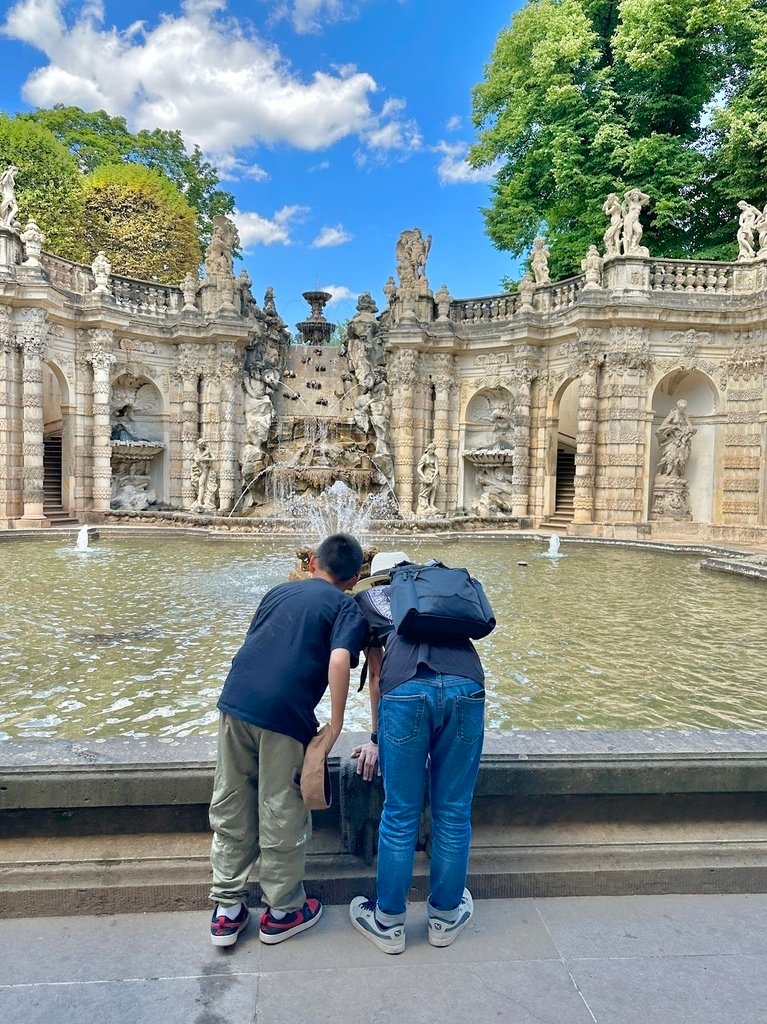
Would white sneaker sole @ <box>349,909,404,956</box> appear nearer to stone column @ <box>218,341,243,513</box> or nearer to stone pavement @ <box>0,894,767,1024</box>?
stone pavement @ <box>0,894,767,1024</box>

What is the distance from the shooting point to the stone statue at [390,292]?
802 inches

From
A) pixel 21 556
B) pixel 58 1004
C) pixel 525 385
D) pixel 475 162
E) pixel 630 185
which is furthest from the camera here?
pixel 475 162

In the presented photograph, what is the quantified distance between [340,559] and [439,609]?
1.65ft

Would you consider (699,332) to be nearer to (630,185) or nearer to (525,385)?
(525,385)

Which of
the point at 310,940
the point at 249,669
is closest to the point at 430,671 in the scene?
the point at 249,669

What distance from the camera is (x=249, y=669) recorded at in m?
2.47

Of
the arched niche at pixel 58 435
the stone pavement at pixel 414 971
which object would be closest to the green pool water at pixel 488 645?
the stone pavement at pixel 414 971

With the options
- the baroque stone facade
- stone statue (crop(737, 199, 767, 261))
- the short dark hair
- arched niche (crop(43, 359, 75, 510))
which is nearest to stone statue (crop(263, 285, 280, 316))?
the baroque stone facade

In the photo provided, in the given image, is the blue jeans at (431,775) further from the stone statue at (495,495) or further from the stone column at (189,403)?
the stone column at (189,403)

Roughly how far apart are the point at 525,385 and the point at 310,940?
17689 mm

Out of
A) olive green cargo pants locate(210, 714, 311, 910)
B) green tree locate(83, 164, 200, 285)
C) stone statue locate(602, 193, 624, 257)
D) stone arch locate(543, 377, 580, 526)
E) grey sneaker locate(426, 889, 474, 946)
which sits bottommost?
grey sneaker locate(426, 889, 474, 946)

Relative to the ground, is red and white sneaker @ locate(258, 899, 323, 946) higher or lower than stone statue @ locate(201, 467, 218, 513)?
lower

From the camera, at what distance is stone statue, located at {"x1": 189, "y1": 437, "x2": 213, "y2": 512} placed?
61.3ft

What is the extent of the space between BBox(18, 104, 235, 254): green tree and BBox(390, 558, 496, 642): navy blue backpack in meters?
31.9
